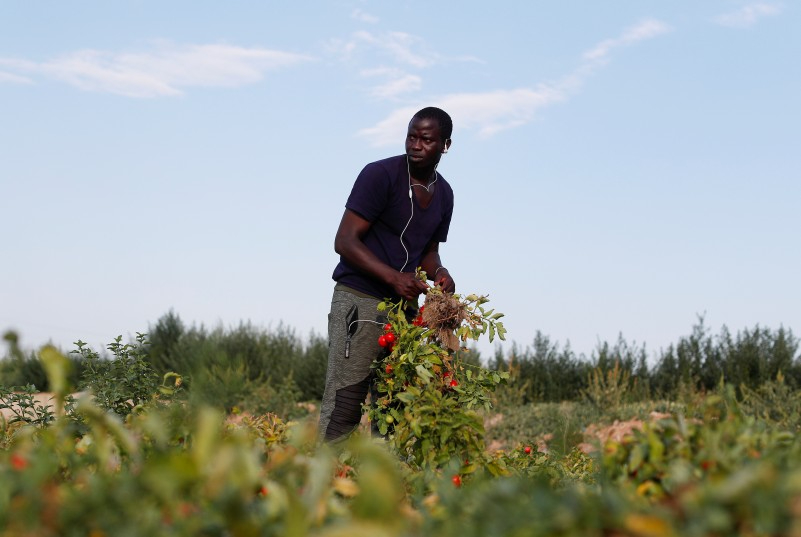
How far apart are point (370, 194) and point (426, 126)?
1.78 feet

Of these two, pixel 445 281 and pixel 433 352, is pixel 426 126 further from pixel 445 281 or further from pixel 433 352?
pixel 433 352

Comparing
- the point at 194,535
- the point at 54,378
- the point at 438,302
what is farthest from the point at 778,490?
the point at 438,302

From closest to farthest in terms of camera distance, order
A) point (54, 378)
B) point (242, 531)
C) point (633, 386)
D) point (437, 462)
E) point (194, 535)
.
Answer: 1. point (242, 531)
2. point (194, 535)
3. point (54, 378)
4. point (437, 462)
5. point (633, 386)

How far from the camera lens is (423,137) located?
5551 mm

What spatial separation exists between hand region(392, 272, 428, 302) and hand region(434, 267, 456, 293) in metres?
A: 0.27

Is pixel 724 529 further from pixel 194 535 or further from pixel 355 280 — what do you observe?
pixel 355 280

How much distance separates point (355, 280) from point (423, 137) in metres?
0.96

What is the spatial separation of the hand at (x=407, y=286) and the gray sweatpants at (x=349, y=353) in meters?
0.34

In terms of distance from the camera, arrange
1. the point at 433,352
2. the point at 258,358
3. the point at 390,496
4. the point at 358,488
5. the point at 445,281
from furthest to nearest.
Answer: the point at 258,358
the point at 445,281
the point at 433,352
the point at 358,488
the point at 390,496

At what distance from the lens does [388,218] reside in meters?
5.63

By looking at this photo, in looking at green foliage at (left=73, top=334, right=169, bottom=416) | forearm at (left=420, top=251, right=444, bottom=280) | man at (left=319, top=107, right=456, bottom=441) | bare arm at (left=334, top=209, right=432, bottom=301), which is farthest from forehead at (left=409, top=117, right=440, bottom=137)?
green foliage at (left=73, top=334, right=169, bottom=416)

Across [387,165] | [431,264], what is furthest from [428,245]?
[387,165]

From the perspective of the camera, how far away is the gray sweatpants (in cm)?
554

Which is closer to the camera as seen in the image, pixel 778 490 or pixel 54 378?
pixel 778 490
